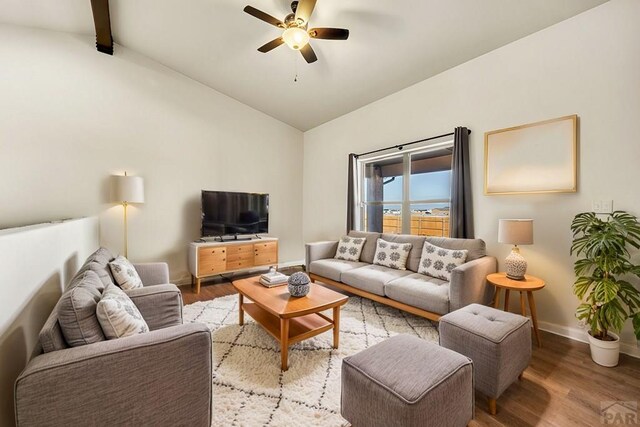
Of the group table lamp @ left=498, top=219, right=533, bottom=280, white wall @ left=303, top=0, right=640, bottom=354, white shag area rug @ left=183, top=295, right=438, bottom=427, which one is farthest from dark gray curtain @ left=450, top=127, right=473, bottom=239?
white shag area rug @ left=183, top=295, right=438, bottom=427

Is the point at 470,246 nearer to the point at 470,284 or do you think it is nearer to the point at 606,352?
the point at 470,284

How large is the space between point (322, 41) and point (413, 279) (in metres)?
2.87

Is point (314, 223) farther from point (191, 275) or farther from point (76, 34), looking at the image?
point (76, 34)

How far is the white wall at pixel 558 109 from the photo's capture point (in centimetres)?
215

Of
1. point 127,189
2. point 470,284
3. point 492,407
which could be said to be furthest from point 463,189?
point 127,189

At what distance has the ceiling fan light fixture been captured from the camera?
2311mm

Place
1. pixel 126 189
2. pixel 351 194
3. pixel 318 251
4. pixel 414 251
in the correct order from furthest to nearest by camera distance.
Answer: pixel 351 194
pixel 318 251
pixel 126 189
pixel 414 251

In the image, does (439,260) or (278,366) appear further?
(439,260)

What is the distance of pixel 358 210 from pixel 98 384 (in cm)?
392

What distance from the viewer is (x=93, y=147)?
3.52 m

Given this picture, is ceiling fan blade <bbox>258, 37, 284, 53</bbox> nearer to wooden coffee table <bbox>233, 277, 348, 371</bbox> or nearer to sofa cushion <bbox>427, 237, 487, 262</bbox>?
wooden coffee table <bbox>233, 277, 348, 371</bbox>

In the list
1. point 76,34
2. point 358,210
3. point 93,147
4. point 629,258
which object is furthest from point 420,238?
point 76,34

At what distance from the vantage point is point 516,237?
93.5 inches

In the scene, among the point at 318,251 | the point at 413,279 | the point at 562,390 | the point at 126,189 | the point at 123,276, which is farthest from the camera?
the point at 318,251
